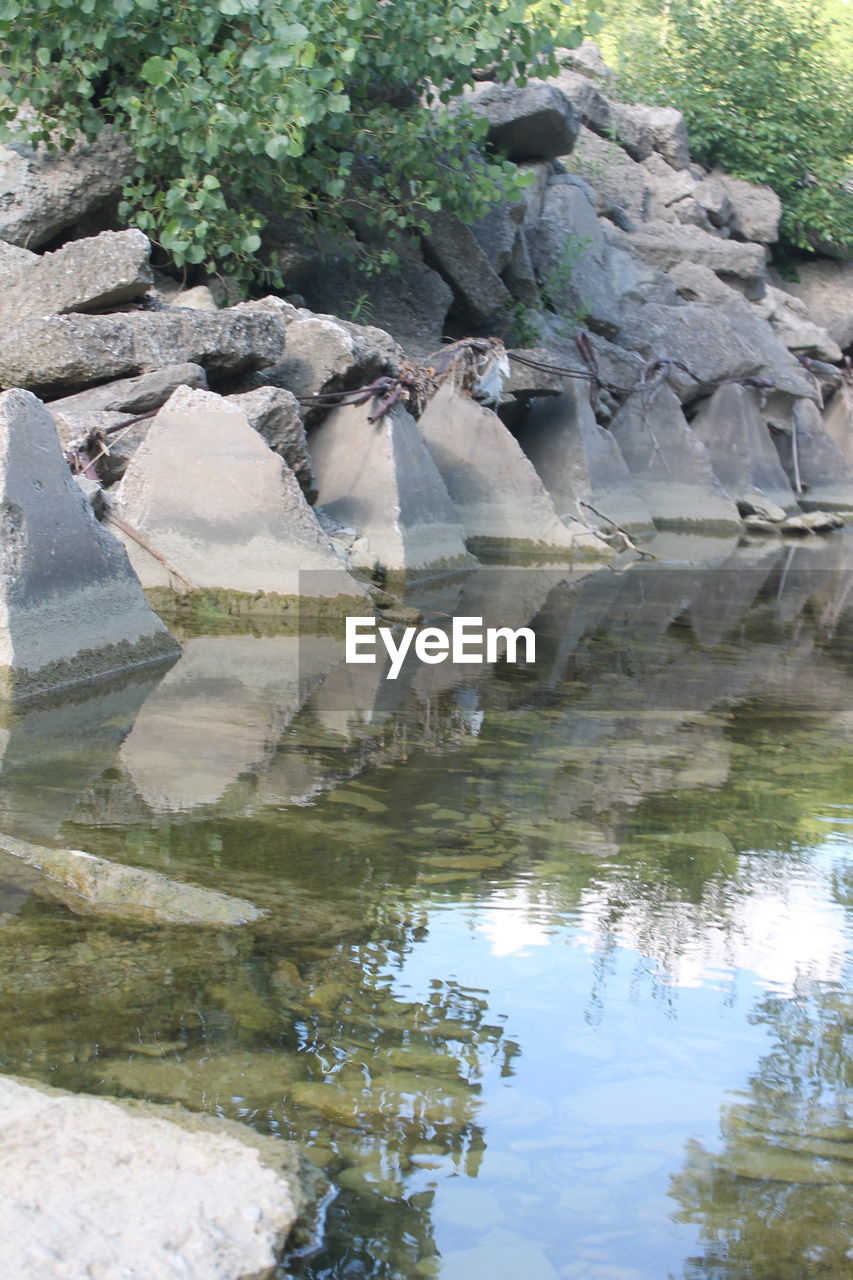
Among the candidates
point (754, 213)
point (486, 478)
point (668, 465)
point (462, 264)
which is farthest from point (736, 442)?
point (754, 213)

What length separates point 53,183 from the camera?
9.23 meters

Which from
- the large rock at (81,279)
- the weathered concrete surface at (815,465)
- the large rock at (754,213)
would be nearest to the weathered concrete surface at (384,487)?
the large rock at (81,279)

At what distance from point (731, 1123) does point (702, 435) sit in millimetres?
13885

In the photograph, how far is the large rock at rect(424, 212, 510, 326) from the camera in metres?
12.0

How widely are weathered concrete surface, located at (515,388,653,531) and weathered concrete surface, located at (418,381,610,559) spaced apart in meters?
1.16

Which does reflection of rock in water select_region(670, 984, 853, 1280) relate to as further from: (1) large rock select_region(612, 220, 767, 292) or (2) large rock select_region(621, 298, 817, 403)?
(1) large rock select_region(612, 220, 767, 292)

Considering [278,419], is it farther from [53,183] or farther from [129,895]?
[129,895]

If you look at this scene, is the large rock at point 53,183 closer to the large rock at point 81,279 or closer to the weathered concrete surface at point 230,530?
the large rock at point 81,279

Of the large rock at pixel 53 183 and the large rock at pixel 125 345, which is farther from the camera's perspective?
the large rock at pixel 53 183

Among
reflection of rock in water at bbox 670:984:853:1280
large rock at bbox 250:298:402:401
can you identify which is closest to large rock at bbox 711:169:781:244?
large rock at bbox 250:298:402:401

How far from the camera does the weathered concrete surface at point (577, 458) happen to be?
11.9m

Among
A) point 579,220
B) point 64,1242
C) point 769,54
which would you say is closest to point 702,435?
point 579,220

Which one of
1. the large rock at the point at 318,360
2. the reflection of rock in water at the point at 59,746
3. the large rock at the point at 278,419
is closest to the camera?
the reflection of rock in water at the point at 59,746

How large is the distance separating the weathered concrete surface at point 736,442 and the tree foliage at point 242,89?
5.97m
